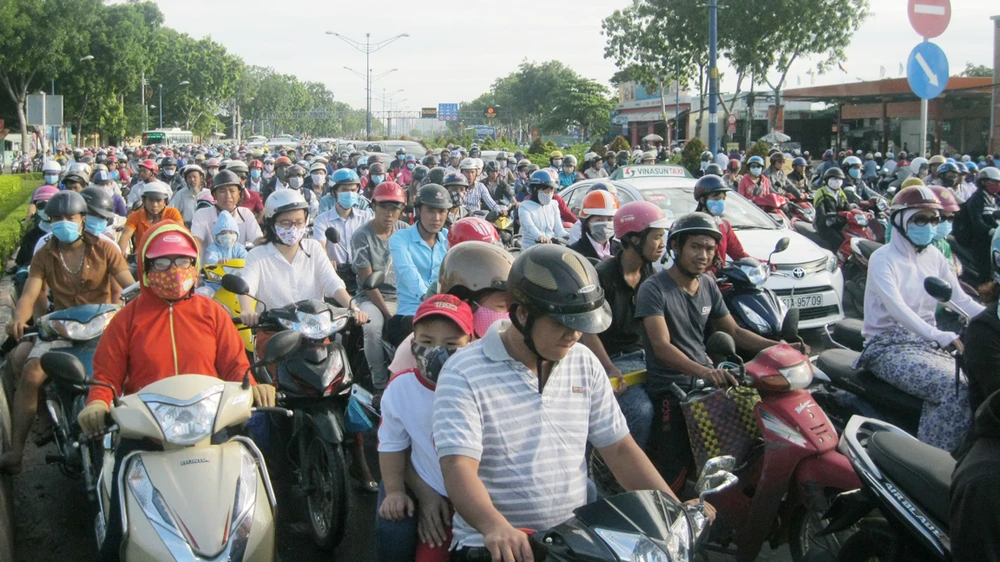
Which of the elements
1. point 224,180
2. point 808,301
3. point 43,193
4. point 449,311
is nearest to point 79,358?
point 449,311

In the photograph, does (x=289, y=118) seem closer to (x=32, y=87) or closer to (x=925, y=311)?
(x=32, y=87)

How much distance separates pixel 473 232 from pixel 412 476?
2.44 metres

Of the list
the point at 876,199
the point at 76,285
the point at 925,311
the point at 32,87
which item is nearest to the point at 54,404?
the point at 76,285

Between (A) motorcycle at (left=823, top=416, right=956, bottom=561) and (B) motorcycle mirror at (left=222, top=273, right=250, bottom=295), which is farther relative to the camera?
(B) motorcycle mirror at (left=222, top=273, right=250, bottom=295)

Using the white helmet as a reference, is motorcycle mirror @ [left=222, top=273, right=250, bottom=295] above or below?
below

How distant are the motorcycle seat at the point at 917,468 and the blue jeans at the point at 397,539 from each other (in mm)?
1724

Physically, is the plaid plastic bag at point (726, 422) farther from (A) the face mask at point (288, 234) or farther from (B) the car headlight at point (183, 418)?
(A) the face mask at point (288, 234)

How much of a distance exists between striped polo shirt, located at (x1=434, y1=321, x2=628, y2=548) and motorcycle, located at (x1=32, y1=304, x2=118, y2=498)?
3.44 metres

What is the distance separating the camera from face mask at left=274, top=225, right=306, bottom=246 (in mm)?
6324

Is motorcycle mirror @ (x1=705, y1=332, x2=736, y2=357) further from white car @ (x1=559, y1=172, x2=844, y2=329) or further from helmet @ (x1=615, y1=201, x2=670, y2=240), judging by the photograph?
white car @ (x1=559, y1=172, x2=844, y2=329)

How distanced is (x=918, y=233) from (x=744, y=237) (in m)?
4.67

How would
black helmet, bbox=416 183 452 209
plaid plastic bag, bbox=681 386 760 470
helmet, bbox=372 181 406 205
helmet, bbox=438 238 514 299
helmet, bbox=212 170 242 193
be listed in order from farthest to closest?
helmet, bbox=212 170 242 193, helmet, bbox=372 181 406 205, black helmet, bbox=416 183 452 209, plaid plastic bag, bbox=681 386 760 470, helmet, bbox=438 238 514 299

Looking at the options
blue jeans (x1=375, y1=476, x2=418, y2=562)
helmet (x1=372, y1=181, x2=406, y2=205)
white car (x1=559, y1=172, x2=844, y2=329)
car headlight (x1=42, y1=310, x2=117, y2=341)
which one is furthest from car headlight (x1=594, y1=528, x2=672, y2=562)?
white car (x1=559, y1=172, x2=844, y2=329)

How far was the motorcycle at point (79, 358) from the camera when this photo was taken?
5.57 metres
